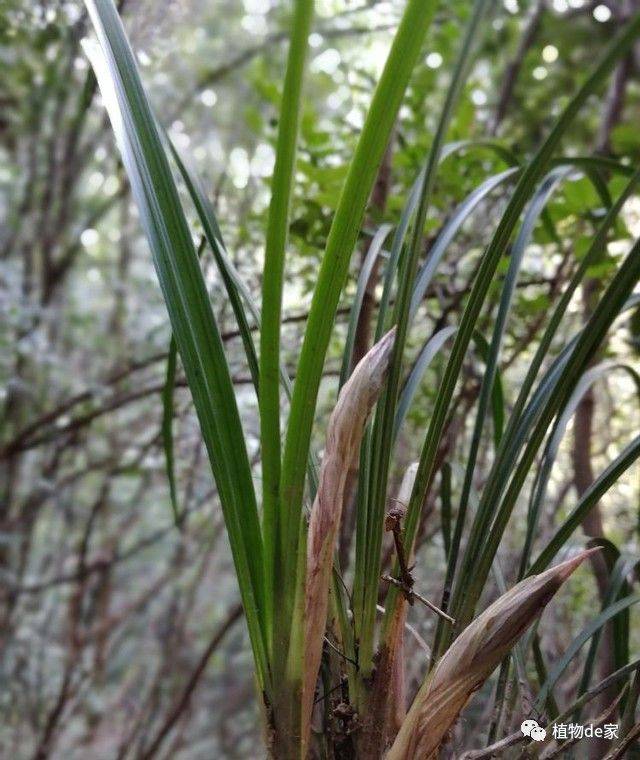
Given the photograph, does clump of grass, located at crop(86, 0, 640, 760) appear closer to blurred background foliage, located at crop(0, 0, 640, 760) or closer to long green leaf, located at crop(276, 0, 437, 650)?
long green leaf, located at crop(276, 0, 437, 650)

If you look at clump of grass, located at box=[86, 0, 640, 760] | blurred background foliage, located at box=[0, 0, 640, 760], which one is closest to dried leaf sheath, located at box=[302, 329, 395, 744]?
clump of grass, located at box=[86, 0, 640, 760]

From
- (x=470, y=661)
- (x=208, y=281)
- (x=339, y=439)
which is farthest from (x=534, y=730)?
(x=208, y=281)

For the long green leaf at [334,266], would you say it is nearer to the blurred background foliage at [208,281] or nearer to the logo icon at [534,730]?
the logo icon at [534,730]

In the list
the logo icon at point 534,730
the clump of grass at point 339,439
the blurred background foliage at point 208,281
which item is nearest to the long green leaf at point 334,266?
the clump of grass at point 339,439

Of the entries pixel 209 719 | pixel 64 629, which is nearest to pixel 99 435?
pixel 64 629

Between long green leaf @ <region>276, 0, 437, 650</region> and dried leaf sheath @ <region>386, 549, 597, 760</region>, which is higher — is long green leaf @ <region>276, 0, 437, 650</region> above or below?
above
